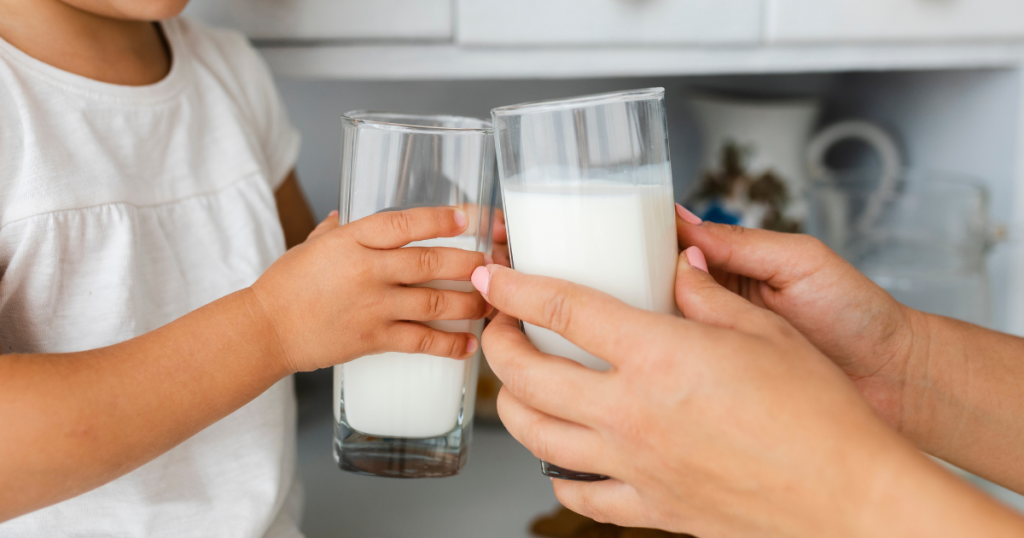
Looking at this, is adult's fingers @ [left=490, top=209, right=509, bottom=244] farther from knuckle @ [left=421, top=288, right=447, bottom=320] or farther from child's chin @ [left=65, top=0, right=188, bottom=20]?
child's chin @ [left=65, top=0, right=188, bottom=20]

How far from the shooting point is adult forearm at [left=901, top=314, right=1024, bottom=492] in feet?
1.77

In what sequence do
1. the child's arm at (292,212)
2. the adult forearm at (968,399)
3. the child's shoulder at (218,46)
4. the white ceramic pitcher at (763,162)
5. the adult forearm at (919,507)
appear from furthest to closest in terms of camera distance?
the white ceramic pitcher at (763,162)
the child's arm at (292,212)
the child's shoulder at (218,46)
the adult forearm at (968,399)
the adult forearm at (919,507)

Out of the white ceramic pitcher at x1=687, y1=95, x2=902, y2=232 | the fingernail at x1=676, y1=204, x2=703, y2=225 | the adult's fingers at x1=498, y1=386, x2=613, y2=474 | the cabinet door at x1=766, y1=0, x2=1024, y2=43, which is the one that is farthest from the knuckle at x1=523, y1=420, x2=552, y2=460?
the white ceramic pitcher at x1=687, y1=95, x2=902, y2=232

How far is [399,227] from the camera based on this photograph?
1.40 feet

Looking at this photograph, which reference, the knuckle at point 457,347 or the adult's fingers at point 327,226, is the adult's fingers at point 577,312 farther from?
the adult's fingers at point 327,226

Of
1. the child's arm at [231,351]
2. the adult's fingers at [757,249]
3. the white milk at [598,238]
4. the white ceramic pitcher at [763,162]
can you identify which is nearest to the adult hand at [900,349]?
the adult's fingers at [757,249]

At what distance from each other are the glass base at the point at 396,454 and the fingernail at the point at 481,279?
A: 13cm

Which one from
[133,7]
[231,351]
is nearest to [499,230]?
[231,351]

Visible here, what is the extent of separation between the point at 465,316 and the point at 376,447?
0.42ft

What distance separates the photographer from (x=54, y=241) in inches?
19.0

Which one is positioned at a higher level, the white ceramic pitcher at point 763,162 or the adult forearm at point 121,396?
the white ceramic pitcher at point 763,162

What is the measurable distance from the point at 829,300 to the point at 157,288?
1.85 feet

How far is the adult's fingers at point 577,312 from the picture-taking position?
35 cm

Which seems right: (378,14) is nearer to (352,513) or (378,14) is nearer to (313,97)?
(313,97)
